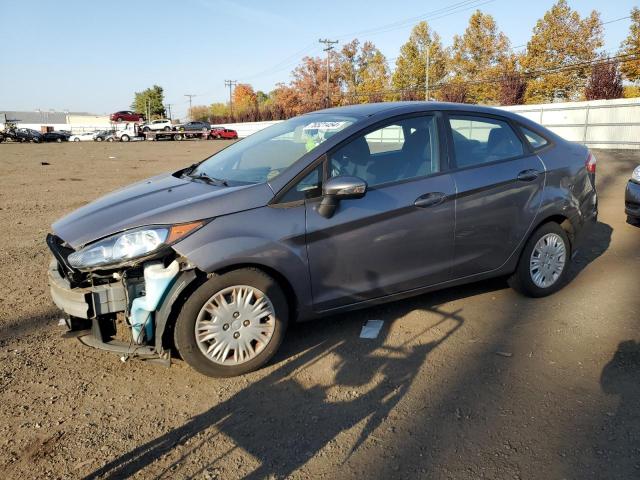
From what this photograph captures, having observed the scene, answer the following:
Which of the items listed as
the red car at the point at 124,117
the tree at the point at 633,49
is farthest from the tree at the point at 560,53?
the red car at the point at 124,117

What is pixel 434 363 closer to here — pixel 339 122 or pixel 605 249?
pixel 339 122

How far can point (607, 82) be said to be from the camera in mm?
29531

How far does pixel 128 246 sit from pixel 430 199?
2108 mm

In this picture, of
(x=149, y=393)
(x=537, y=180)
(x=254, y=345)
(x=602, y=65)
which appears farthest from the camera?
(x=602, y=65)

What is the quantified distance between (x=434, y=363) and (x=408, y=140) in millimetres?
1693

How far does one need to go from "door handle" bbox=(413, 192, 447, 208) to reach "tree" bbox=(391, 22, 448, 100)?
49.7 m

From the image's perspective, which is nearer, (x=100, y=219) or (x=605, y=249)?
(x=100, y=219)

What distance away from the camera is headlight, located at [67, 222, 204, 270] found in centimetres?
307

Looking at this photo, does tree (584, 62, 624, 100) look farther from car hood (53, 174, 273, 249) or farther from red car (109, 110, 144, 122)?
red car (109, 110, 144, 122)

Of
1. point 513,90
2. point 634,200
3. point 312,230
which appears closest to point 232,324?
point 312,230

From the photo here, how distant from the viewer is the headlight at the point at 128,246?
10.1 feet

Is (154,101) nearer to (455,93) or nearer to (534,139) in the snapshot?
(455,93)

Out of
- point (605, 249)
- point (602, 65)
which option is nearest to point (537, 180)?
point (605, 249)

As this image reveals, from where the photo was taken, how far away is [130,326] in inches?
125
